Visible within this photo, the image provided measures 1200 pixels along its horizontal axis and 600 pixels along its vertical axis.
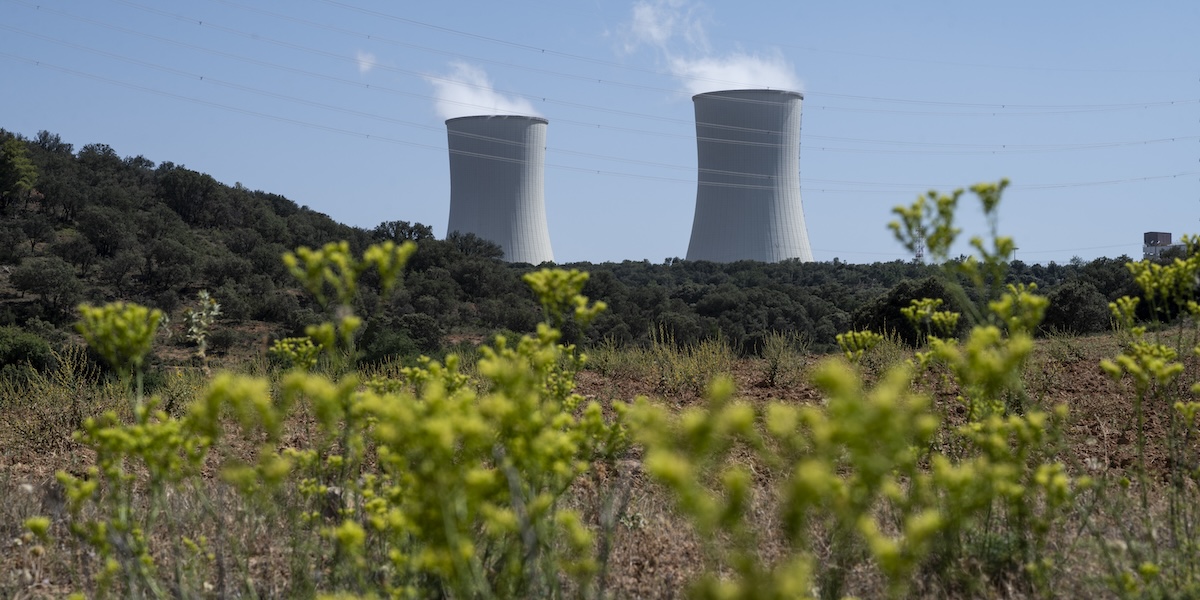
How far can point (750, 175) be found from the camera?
1147 inches

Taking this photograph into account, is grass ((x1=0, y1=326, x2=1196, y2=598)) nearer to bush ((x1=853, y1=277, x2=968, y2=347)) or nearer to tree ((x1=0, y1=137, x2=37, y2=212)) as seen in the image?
bush ((x1=853, y1=277, x2=968, y2=347))

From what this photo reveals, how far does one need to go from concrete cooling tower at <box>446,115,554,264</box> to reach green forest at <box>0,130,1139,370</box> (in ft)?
3.00

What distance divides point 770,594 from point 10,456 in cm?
546

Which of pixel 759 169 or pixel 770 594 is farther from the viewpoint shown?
pixel 759 169

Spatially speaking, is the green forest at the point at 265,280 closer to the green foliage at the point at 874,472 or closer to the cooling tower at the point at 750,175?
the cooling tower at the point at 750,175

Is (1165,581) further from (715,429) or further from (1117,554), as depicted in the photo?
(715,429)

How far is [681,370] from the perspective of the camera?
295 inches

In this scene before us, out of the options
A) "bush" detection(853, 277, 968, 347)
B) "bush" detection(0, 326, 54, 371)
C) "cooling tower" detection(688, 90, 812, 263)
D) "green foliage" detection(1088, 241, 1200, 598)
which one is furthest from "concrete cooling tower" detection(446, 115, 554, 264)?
"green foliage" detection(1088, 241, 1200, 598)

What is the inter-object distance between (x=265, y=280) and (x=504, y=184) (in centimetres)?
795

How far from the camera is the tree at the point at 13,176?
95.6 feet

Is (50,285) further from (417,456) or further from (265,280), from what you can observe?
(417,456)

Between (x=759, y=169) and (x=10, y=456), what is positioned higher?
(x=759, y=169)

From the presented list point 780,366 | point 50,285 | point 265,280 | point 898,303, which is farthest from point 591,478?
point 265,280

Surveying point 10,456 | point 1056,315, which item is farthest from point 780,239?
point 10,456
